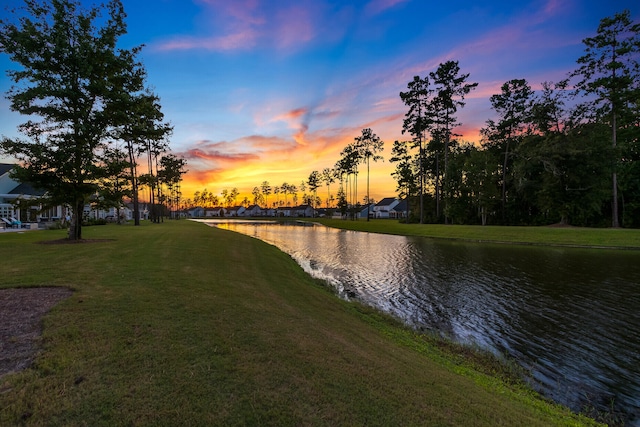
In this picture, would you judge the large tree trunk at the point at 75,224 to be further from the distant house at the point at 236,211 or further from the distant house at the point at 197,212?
the distant house at the point at 197,212

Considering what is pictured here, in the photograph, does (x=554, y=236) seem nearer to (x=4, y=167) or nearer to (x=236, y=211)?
(x=4, y=167)

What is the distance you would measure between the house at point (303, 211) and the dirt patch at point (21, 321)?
448 feet

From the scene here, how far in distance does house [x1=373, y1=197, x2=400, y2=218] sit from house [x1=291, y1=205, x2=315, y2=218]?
114 feet

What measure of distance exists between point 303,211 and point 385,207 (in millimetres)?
46673

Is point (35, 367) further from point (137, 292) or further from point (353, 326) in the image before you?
point (353, 326)

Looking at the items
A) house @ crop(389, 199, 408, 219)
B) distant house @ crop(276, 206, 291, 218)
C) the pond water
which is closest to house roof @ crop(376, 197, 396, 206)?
house @ crop(389, 199, 408, 219)

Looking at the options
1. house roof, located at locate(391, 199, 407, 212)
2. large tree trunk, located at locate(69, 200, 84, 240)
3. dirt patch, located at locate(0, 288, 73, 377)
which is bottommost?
dirt patch, located at locate(0, 288, 73, 377)

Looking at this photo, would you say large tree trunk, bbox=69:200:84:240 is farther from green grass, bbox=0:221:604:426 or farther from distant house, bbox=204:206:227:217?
distant house, bbox=204:206:227:217

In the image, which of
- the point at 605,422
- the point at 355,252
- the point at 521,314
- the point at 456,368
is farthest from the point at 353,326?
the point at 355,252

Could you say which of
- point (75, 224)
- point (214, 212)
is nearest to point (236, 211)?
point (214, 212)

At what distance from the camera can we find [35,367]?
4.02 metres

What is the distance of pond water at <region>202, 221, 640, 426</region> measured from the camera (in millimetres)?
6652

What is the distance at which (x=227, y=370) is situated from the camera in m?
4.24

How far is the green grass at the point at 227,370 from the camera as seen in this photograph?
3.41 metres
